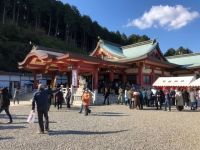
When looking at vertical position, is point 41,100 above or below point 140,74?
below

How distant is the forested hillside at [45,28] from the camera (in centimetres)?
4950

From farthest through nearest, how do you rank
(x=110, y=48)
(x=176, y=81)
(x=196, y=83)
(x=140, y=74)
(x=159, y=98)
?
(x=110, y=48)
(x=140, y=74)
(x=176, y=81)
(x=196, y=83)
(x=159, y=98)

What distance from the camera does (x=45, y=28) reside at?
68188mm

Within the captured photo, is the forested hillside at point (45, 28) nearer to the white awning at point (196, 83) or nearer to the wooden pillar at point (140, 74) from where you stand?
the wooden pillar at point (140, 74)

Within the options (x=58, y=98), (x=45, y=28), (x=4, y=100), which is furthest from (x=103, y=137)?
(x=45, y=28)

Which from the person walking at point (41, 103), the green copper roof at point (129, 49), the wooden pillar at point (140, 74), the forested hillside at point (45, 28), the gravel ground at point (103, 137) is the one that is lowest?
the gravel ground at point (103, 137)

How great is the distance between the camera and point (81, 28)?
7069 centimetres

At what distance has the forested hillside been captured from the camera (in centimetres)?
4950

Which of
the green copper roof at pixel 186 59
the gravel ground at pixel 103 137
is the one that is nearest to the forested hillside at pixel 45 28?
the green copper roof at pixel 186 59

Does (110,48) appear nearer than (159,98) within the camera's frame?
No

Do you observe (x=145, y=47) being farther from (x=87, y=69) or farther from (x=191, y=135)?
(x=191, y=135)

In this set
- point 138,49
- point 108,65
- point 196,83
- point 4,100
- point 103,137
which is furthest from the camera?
point 138,49

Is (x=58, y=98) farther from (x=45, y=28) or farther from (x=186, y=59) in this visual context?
(x=45, y=28)

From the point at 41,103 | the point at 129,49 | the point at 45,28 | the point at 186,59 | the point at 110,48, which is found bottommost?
the point at 41,103
